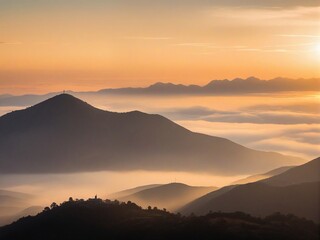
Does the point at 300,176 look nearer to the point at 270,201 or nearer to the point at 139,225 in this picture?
the point at 270,201

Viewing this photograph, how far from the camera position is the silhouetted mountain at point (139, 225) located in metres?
77.1

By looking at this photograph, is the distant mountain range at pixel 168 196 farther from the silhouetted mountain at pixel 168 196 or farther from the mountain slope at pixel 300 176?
the mountain slope at pixel 300 176

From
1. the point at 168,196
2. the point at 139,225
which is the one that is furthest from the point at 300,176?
the point at 139,225

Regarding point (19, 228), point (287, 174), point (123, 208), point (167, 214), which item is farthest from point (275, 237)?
point (287, 174)

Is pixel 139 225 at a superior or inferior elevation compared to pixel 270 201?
inferior

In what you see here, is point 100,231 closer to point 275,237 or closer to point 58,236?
point 58,236

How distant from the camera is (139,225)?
3300 inches

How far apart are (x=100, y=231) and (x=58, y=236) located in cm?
583

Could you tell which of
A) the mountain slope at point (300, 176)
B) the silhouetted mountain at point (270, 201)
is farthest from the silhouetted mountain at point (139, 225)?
the mountain slope at point (300, 176)

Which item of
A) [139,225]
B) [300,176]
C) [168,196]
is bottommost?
[139,225]

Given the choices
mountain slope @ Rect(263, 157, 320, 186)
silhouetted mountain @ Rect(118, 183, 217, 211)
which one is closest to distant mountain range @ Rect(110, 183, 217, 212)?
silhouetted mountain @ Rect(118, 183, 217, 211)

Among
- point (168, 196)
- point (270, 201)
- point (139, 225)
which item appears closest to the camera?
point (139, 225)

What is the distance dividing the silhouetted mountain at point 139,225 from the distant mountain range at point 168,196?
7054 cm

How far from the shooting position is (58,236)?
90.5 meters
